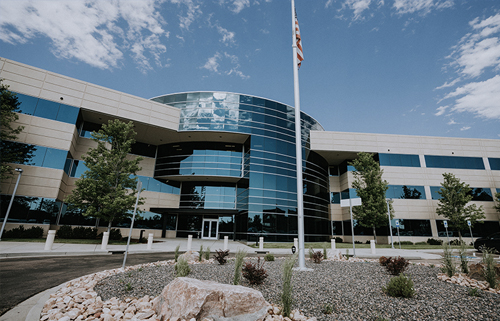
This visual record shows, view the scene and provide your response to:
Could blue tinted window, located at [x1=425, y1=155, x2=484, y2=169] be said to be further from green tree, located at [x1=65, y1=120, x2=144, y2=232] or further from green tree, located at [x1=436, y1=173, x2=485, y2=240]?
green tree, located at [x1=65, y1=120, x2=144, y2=232]

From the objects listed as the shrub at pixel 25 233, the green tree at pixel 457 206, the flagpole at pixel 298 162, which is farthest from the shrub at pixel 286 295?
the green tree at pixel 457 206

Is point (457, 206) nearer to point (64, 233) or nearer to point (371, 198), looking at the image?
point (371, 198)

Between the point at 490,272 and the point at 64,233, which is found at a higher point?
the point at 490,272

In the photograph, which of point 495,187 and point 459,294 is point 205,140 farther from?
point 495,187

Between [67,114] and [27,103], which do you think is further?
[67,114]

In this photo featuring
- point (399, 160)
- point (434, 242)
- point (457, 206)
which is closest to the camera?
point (457, 206)

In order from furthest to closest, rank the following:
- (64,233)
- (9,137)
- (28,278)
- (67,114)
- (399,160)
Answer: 1. (399,160)
2. (67,114)
3. (64,233)
4. (9,137)
5. (28,278)

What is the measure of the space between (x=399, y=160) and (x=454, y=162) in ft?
26.4

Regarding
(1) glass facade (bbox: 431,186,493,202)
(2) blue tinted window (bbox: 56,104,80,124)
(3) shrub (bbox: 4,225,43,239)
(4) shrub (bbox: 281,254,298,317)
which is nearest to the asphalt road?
(4) shrub (bbox: 281,254,298,317)

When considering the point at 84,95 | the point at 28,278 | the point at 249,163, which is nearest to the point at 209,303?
the point at 28,278

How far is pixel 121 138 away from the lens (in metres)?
22.7

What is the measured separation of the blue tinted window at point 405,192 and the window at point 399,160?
321 centimetres

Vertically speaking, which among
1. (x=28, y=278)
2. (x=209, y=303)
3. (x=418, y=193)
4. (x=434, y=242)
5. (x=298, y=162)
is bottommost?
(x=28, y=278)

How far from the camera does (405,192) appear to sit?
3200cm
